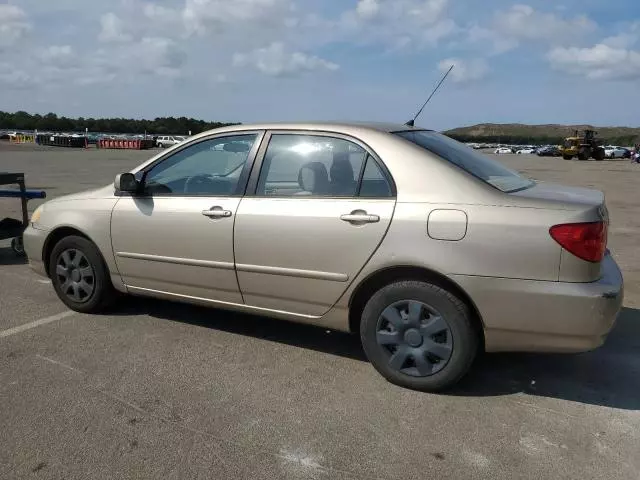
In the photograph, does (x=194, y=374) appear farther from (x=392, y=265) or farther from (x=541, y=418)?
(x=541, y=418)

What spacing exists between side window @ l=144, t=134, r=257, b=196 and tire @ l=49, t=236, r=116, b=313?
807mm

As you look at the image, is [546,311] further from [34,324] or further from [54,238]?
[54,238]

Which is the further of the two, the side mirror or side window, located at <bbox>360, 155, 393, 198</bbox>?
the side mirror

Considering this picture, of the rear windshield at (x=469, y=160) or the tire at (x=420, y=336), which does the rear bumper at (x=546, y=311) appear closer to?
the tire at (x=420, y=336)

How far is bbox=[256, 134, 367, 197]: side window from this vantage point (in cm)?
365

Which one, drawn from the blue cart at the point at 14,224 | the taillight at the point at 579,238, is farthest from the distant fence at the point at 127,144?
the taillight at the point at 579,238

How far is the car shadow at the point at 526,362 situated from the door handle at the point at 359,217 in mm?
1081

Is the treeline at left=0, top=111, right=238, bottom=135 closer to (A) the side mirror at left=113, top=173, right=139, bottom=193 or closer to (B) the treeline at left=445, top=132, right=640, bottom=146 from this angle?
(B) the treeline at left=445, top=132, right=640, bottom=146

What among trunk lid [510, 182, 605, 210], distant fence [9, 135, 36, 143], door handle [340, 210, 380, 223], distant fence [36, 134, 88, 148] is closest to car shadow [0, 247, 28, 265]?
door handle [340, 210, 380, 223]

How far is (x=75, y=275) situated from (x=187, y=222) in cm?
136

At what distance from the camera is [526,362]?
3.95 meters

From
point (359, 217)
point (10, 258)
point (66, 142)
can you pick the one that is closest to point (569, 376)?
point (359, 217)

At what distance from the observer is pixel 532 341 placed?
3.22 metres

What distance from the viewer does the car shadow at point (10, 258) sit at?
6.89 meters
